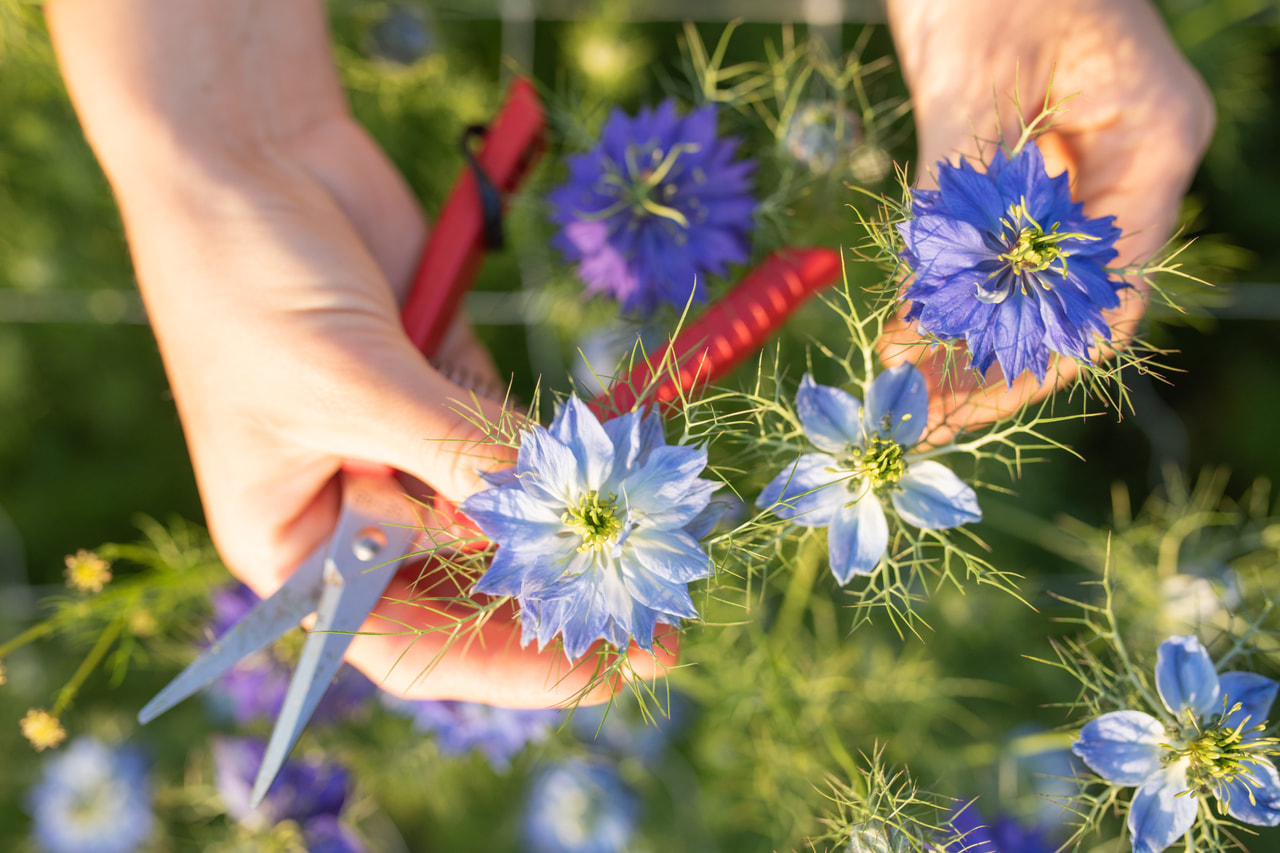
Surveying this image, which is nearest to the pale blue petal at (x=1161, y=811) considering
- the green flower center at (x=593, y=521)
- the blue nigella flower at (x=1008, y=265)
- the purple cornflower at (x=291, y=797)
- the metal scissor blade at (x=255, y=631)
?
the blue nigella flower at (x=1008, y=265)

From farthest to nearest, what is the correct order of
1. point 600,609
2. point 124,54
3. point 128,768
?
point 128,768, point 124,54, point 600,609

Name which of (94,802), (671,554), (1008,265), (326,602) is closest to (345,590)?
(326,602)

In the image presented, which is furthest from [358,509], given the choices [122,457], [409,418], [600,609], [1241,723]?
[122,457]

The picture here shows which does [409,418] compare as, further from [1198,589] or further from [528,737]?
[1198,589]

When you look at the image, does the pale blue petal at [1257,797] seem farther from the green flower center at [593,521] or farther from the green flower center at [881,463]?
the green flower center at [593,521]

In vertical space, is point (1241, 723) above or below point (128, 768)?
above

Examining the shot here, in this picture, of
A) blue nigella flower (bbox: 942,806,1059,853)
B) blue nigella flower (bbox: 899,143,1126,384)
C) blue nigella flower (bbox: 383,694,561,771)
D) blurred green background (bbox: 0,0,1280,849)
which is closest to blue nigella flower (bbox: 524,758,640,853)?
blurred green background (bbox: 0,0,1280,849)
